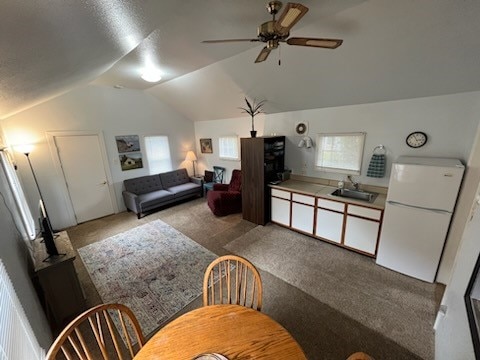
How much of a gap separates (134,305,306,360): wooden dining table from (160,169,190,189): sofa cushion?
4.67 metres

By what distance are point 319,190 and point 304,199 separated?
0.32 metres

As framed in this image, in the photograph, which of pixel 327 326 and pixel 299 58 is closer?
pixel 327 326

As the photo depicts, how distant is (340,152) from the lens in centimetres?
357

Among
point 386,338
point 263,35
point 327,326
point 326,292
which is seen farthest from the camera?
point 326,292

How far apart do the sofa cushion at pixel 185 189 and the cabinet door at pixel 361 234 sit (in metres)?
3.90

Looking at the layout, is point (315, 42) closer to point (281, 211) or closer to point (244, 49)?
point (244, 49)

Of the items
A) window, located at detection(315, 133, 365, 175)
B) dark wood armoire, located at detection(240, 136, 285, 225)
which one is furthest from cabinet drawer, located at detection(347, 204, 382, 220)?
dark wood armoire, located at detection(240, 136, 285, 225)

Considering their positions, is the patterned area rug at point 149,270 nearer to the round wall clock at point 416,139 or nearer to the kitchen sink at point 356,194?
the kitchen sink at point 356,194

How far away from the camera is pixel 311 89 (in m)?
3.20

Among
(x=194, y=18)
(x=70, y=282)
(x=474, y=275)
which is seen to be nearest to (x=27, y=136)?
(x=70, y=282)

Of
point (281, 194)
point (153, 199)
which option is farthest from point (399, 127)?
point (153, 199)

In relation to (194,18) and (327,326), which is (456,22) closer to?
(194,18)

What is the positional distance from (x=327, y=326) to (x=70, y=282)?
2722 mm

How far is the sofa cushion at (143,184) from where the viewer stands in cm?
497
